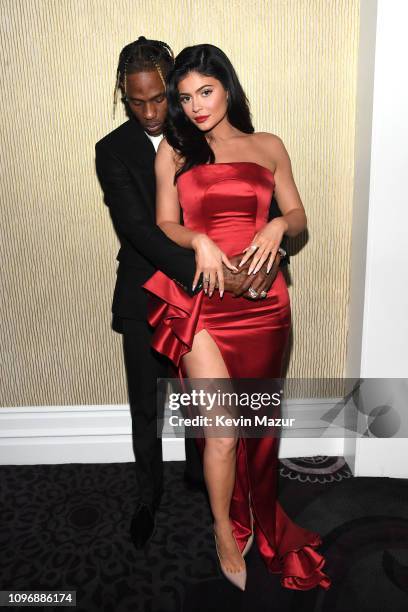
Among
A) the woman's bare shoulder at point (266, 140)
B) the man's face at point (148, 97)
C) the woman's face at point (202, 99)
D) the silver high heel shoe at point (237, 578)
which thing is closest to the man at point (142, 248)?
the man's face at point (148, 97)

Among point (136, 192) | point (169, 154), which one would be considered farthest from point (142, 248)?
point (169, 154)

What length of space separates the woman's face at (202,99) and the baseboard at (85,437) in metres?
1.68

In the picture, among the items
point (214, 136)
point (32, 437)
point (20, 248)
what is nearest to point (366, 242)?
point (214, 136)

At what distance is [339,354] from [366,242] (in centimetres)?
69

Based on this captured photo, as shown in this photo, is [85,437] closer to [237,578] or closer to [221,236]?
[237,578]

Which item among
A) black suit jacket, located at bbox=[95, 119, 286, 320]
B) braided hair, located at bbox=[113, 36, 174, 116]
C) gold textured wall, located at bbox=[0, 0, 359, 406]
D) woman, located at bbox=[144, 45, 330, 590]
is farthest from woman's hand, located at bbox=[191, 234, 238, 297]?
gold textured wall, located at bbox=[0, 0, 359, 406]

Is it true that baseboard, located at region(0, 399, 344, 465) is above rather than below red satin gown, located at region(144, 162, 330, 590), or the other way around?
below

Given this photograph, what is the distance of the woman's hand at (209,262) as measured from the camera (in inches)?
73.5

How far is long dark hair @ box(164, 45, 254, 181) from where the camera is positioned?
192cm

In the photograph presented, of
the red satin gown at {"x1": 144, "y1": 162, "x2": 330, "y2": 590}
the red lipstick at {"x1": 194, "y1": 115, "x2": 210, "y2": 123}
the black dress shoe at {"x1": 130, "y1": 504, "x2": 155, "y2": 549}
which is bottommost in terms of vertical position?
the black dress shoe at {"x1": 130, "y1": 504, "x2": 155, "y2": 549}

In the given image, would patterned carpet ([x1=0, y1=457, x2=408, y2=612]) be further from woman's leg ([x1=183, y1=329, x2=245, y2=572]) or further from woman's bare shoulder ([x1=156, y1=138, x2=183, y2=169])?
woman's bare shoulder ([x1=156, y1=138, x2=183, y2=169])

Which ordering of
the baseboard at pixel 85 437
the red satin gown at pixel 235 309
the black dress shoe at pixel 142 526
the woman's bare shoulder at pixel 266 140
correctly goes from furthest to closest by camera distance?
the baseboard at pixel 85 437 < the black dress shoe at pixel 142 526 < the woman's bare shoulder at pixel 266 140 < the red satin gown at pixel 235 309

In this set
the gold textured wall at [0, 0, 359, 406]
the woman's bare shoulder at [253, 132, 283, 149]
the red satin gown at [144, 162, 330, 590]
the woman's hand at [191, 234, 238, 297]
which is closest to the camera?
the woman's hand at [191, 234, 238, 297]

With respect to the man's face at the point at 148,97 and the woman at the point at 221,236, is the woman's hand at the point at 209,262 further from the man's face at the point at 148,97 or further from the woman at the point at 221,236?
the man's face at the point at 148,97
